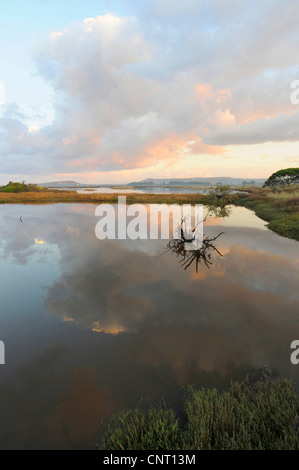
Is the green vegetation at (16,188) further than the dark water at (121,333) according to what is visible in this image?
Yes

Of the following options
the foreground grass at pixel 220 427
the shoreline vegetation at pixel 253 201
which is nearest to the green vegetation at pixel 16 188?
the shoreline vegetation at pixel 253 201

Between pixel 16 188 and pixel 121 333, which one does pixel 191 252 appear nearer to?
pixel 121 333

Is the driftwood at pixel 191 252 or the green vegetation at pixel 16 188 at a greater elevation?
the green vegetation at pixel 16 188

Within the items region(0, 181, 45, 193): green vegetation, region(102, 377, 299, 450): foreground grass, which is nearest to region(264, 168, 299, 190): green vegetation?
region(102, 377, 299, 450): foreground grass

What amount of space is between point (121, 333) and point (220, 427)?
437 centimetres

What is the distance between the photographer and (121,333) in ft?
24.8

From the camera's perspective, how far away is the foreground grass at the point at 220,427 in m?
3.53

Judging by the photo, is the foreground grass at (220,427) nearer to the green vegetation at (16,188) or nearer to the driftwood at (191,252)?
the driftwood at (191,252)

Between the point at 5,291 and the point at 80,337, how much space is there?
6129 millimetres

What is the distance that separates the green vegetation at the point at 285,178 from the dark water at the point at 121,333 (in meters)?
55.3
